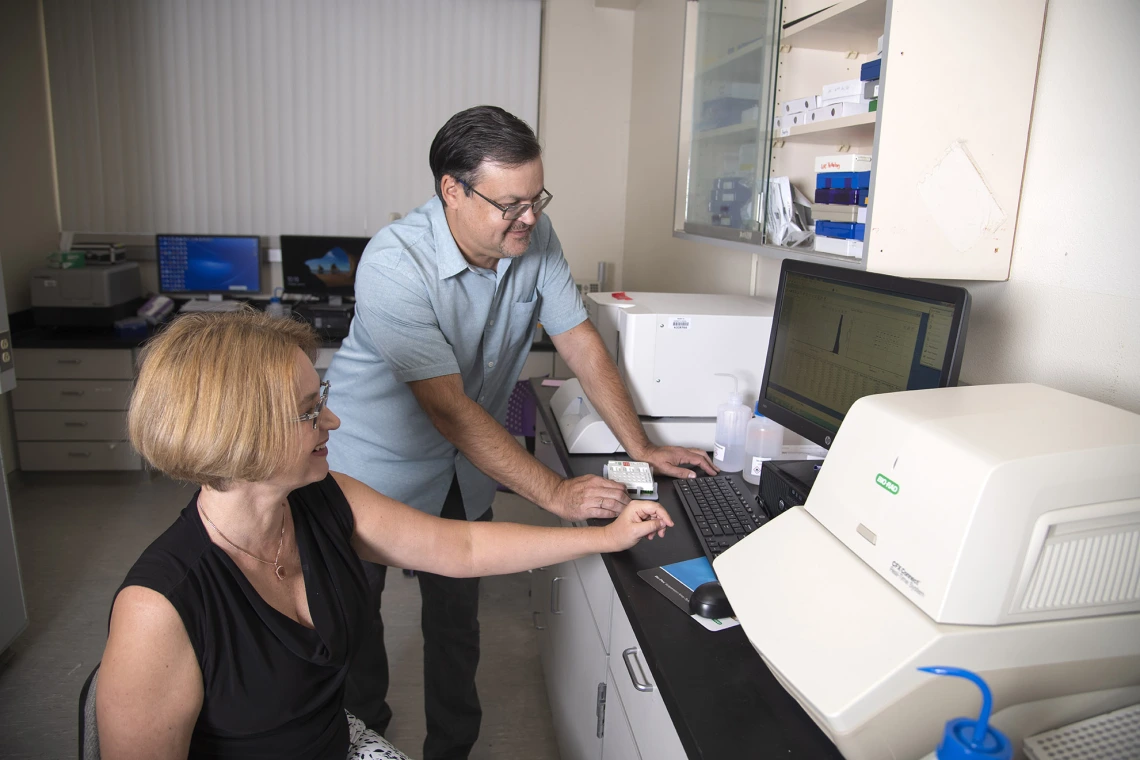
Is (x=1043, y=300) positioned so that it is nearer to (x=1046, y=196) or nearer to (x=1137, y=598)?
(x=1046, y=196)

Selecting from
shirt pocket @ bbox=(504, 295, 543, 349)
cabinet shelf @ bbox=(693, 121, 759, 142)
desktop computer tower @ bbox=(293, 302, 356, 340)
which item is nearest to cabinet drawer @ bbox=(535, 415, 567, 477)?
shirt pocket @ bbox=(504, 295, 543, 349)

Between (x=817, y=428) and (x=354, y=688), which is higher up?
(x=817, y=428)

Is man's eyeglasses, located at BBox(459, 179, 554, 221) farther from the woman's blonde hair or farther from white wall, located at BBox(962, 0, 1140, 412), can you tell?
white wall, located at BBox(962, 0, 1140, 412)

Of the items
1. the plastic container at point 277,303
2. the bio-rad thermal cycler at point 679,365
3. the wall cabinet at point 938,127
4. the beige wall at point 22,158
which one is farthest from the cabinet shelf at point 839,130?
the beige wall at point 22,158

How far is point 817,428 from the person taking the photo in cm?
149

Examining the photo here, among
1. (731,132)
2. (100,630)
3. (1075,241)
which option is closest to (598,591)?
(1075,241)

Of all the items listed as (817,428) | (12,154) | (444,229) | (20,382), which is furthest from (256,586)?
(12,154)

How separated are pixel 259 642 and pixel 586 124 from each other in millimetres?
3752

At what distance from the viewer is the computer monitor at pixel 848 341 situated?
46.5 inches

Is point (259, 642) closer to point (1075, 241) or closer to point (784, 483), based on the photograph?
point (784, 483)

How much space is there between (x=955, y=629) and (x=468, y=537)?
845 millimetres

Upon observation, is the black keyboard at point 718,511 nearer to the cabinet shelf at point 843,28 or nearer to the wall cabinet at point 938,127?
the wall cabinet at point 938,127

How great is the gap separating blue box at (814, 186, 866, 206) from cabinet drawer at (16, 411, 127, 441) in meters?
3.39

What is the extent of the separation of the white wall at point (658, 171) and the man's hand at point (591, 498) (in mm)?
1431
